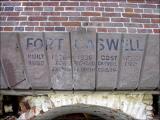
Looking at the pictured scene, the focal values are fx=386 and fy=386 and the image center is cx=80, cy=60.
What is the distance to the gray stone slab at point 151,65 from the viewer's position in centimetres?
389

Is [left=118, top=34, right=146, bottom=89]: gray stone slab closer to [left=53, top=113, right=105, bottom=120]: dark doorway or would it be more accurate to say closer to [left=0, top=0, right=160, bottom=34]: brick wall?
[left=0, top=0, right=160, bottom=34]: brick wall

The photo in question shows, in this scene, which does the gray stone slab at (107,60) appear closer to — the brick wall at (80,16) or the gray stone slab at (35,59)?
the brick wall at (80,16)

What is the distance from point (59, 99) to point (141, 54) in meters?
1.00

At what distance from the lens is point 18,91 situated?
403 centimetres

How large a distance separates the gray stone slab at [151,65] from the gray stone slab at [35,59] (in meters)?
1.00

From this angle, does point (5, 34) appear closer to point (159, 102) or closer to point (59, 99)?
point (59, 99)

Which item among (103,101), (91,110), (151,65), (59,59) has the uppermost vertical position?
(59,59)

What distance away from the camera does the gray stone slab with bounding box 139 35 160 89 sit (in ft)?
12.8

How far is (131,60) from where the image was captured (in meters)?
3.93

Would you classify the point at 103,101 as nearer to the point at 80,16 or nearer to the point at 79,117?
the point at 80,16

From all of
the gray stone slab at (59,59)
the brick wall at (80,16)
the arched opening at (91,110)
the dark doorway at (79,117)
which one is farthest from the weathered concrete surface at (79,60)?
the dark doorway at (79,117)

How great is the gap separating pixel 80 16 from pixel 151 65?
89cm

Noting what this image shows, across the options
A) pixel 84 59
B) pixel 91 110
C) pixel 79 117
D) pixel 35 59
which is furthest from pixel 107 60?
pixel 79 117

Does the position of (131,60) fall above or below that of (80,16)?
below
